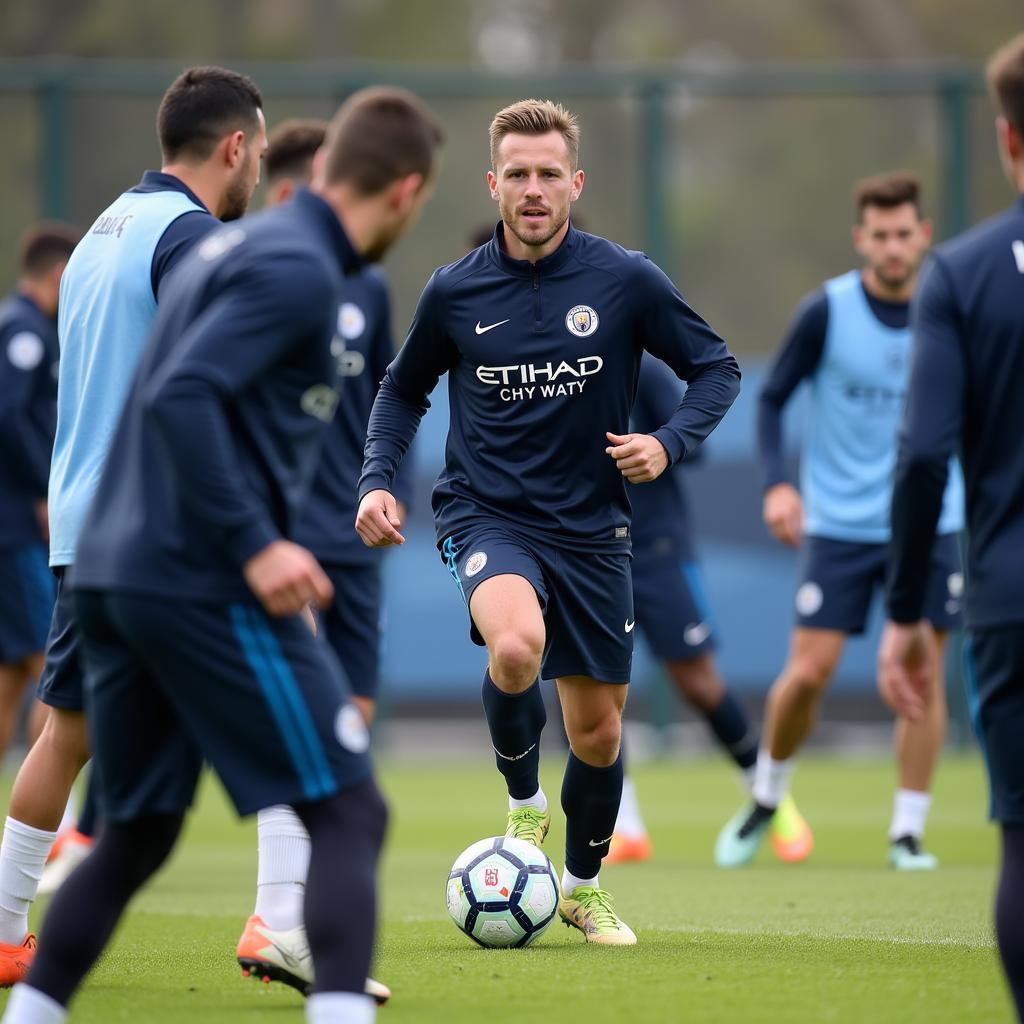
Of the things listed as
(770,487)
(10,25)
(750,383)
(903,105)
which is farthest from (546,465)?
(10,25)

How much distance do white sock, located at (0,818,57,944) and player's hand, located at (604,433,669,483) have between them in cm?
198

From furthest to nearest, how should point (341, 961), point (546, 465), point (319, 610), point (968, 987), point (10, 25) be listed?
point (10, 25)
point (319, 610)
point (546, 465)
point (968, 987)
point (341, 961)

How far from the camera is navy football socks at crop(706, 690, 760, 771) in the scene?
9.21 meters

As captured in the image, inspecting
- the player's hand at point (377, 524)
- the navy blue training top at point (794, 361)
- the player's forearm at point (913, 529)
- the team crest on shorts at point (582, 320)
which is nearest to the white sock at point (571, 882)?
the player's hand at point (377, 524)

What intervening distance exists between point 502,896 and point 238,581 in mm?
2175

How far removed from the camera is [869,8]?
2569 cm

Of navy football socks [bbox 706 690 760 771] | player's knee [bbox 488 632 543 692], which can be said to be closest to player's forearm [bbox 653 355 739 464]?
player's knee [bbox 488 632 543 692]

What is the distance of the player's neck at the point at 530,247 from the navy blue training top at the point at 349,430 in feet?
4.85

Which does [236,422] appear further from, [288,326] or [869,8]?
[869,8]

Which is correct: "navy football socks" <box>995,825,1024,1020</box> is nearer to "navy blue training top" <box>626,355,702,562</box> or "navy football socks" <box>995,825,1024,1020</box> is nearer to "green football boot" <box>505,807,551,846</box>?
"green football boot" <box>505,807,551,846</box>

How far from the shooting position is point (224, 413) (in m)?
3.75

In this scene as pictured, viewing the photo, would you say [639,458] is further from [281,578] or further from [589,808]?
[281,578]

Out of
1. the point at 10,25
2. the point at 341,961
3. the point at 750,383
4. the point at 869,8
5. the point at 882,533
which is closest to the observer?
the point at 341,961

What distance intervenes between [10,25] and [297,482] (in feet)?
68.0
